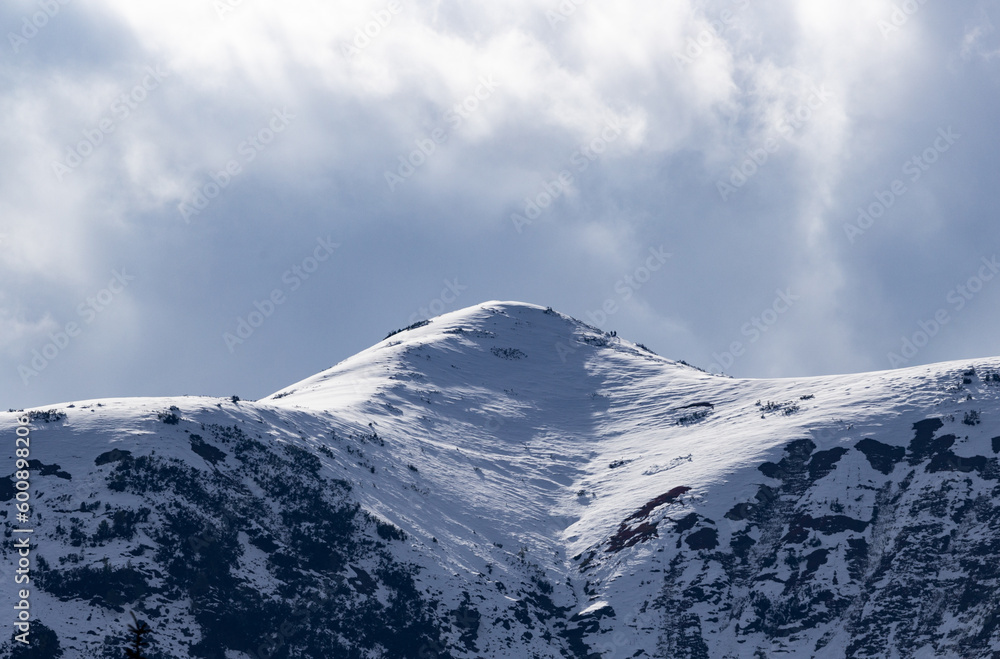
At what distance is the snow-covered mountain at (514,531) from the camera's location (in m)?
61.5

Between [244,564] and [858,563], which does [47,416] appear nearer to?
[244,564]

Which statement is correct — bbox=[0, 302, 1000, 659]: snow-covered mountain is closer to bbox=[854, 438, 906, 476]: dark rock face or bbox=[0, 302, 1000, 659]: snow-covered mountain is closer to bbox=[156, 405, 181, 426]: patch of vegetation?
bbox=[854, 438, 906, 476]: dark rock face

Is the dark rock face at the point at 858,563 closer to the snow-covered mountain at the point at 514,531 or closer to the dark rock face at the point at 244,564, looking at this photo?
the snow-covered mountain at the point at 514,531

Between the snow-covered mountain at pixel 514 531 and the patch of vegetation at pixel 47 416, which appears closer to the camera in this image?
the snow-covered mountain at pixel 514 531

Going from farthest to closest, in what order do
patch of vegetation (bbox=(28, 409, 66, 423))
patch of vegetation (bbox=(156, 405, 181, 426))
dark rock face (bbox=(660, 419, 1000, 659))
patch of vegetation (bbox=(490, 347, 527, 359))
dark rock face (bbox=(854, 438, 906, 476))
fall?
1. patch of vegetation (bbox=(490, 347, 527, 359))
2. dark rock face (bbox=(854, 438, 906, 476))
3. patch of vegetation (bbox=(156, 405, 181, 426))
4. patch of vegetation (bbox=(28, 409, 66, 423))
5. dark rock face (bbox=(660, 419, 1000, 659))

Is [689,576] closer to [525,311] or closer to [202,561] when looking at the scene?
[202,561]

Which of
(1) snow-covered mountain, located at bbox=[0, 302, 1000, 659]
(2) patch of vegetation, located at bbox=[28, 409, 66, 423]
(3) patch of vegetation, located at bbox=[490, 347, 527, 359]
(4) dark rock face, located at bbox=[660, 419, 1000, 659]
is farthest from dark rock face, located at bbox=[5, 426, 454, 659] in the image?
(3) patch of vegetation, located at bbox=[490, 347, 527, 359]

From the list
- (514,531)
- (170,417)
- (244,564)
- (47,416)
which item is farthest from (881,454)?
(47,416)

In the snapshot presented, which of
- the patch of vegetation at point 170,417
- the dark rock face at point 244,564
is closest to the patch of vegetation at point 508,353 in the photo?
the dark rock face at point 244,564

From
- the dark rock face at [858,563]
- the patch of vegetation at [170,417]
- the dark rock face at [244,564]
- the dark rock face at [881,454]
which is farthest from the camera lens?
the dark rock face at [881,454]

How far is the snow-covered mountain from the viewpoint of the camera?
61.5 metres

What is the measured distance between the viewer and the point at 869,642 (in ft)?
204

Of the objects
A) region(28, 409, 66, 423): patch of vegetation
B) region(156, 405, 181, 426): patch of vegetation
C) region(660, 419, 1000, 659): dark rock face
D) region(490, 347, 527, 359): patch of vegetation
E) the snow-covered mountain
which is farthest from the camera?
region(490, 347, 527, 359): patch of vegetation

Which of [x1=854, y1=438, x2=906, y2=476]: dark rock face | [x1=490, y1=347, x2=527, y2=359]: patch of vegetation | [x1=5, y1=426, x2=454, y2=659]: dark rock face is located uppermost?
[x1=490, y1=347, x2=527, y2=359]: patch of vegetation
